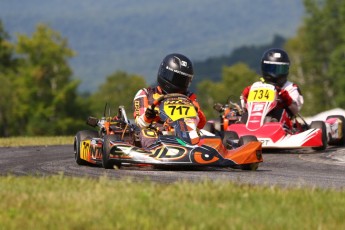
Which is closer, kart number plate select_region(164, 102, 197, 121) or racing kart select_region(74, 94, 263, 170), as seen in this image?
racing kart select_region(74, 94, 263, 170)

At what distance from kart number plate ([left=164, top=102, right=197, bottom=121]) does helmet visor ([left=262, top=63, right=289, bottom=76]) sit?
5292 millimetres

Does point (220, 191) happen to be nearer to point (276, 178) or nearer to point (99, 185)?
point (99, 185)

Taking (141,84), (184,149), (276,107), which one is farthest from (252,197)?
(141,84)

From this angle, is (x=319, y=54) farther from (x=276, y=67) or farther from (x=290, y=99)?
(x=290, y=99)

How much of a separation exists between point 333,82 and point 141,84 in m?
59.7

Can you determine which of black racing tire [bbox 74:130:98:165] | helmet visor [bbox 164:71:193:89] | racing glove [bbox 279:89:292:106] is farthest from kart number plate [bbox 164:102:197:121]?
racing glove [bbox 279:89:292:106]

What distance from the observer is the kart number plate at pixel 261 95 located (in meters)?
18.2

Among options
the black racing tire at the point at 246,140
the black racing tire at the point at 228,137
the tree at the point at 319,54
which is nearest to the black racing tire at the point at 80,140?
the black racing tire at the point at 228,137

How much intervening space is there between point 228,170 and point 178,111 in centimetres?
112

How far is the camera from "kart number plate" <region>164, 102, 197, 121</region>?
13703 mm

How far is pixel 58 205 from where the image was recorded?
8.45m

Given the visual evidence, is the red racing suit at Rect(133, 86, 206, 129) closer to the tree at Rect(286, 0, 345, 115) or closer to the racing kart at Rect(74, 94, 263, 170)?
the racing kart at Rect(74, 94, 263, 170)

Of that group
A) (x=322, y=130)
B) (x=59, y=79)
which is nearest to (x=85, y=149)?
(x=322, y=130)

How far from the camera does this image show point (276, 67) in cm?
1892
